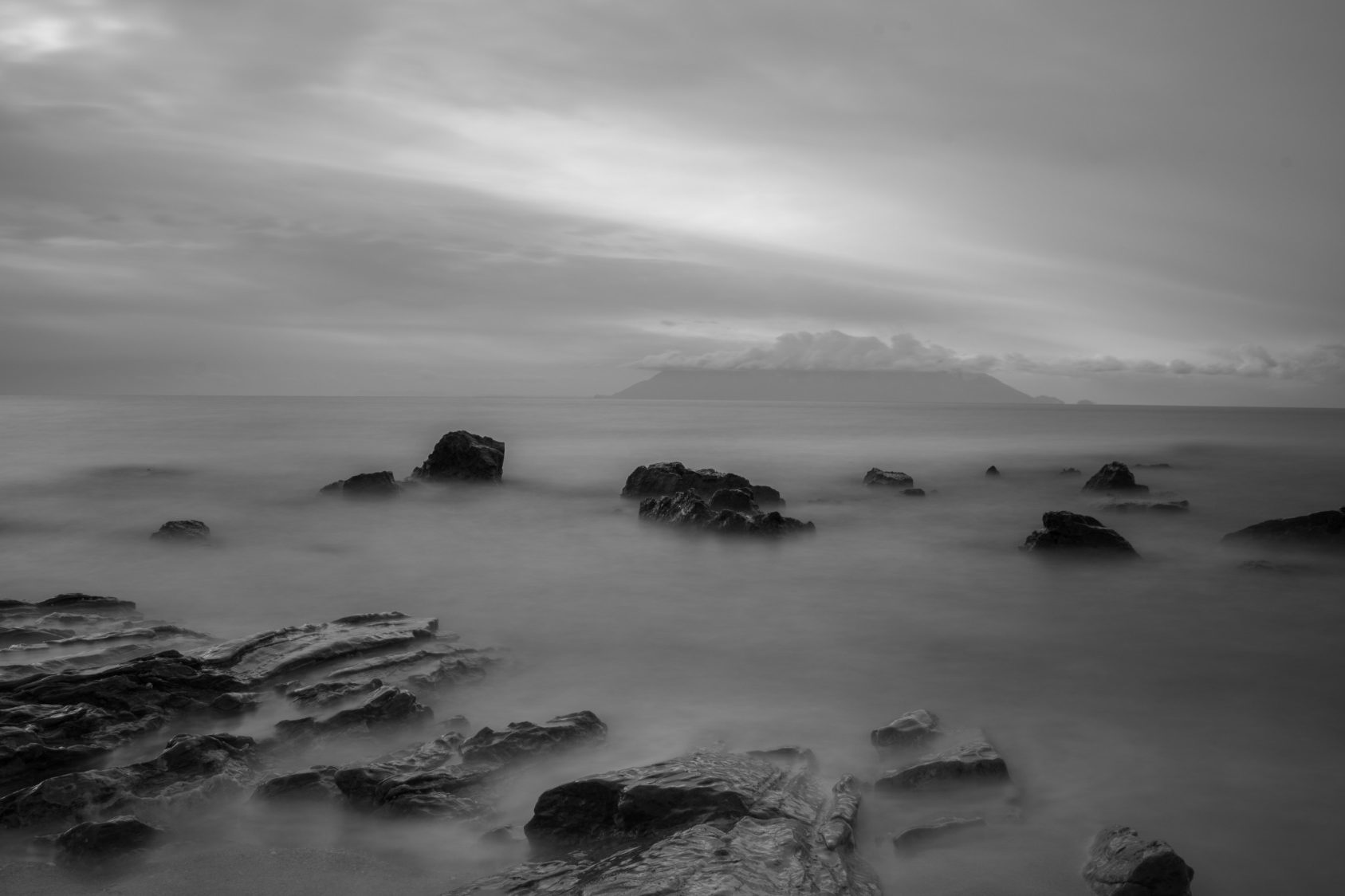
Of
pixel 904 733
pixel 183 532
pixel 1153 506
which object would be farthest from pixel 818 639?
pixel 1153 506

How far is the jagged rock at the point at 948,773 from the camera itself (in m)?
5.45

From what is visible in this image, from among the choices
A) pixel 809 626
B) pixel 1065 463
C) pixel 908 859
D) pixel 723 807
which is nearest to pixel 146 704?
pixel 723 807

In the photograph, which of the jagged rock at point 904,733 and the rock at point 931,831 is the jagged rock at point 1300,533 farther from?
the rock at point 931,831

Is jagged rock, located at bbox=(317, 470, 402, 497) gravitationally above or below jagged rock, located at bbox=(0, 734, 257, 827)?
above

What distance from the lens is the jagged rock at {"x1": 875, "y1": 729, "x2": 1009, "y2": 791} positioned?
5.45m

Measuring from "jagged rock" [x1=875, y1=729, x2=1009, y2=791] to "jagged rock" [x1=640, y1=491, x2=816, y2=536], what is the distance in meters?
9.07

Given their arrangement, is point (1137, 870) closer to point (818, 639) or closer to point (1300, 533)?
point (818, 639)

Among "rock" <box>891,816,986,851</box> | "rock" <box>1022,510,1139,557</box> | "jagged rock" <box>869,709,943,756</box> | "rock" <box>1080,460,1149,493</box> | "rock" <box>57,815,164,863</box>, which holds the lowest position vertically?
"rock" <box>57,815,164,863</box>

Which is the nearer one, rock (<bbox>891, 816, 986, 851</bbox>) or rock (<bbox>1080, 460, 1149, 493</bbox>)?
rock (<bbox>891, 816, 986, 851</bbox>)

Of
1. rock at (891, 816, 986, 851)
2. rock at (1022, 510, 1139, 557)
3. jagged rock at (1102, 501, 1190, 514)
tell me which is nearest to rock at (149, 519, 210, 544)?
rock at (891, 816, 986, 851)

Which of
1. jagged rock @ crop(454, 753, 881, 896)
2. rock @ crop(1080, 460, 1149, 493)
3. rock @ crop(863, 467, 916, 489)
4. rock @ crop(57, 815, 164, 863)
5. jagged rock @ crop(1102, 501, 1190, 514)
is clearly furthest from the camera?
rock @ crop(863, 467, 916, 489)

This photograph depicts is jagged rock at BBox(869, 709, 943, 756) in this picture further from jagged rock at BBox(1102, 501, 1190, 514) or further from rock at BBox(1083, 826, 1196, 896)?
jagged rock at BBox(1102, 501, 1190, 514)

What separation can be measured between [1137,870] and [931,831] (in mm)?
1052

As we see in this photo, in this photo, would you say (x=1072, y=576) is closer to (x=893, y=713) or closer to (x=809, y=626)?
(x=809, y=626)
